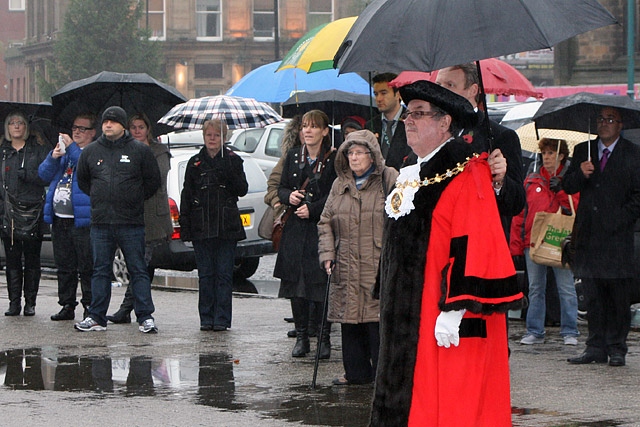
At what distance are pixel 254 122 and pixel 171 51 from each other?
181 ft

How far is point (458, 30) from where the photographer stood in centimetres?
587

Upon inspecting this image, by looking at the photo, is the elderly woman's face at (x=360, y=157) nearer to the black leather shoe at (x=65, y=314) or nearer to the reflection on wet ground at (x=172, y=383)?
the reflection on wet ground at (x=172, y=383)

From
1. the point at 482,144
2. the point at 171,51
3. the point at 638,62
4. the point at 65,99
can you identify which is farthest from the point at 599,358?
the point at 171,51

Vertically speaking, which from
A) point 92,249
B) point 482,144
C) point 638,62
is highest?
point 638,62

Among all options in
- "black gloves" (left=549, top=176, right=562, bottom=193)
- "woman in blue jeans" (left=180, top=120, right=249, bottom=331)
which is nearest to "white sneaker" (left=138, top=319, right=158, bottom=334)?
"woman in blue jeans" (left=180, top=120, right=249, bottom=331)

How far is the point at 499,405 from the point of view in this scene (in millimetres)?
5316

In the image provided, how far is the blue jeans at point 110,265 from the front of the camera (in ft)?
36.6

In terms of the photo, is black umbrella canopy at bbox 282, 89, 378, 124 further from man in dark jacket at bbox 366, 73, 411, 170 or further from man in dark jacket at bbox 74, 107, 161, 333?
man in dark jacket at bbox 366, 73, 411, 170

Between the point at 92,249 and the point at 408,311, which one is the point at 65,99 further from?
the point at 408,311

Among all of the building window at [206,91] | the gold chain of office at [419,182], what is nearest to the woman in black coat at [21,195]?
the gold chain of office at [419,182]

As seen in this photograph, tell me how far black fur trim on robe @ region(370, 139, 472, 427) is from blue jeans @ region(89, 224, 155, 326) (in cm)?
603

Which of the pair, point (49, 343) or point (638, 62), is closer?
point (49, 343)

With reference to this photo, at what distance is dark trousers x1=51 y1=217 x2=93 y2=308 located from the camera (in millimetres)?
11805

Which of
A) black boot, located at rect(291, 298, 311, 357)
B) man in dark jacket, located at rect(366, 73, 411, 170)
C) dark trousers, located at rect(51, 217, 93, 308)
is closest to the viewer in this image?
man in dark jacket, located at rect(366, 73, 411, 170)
